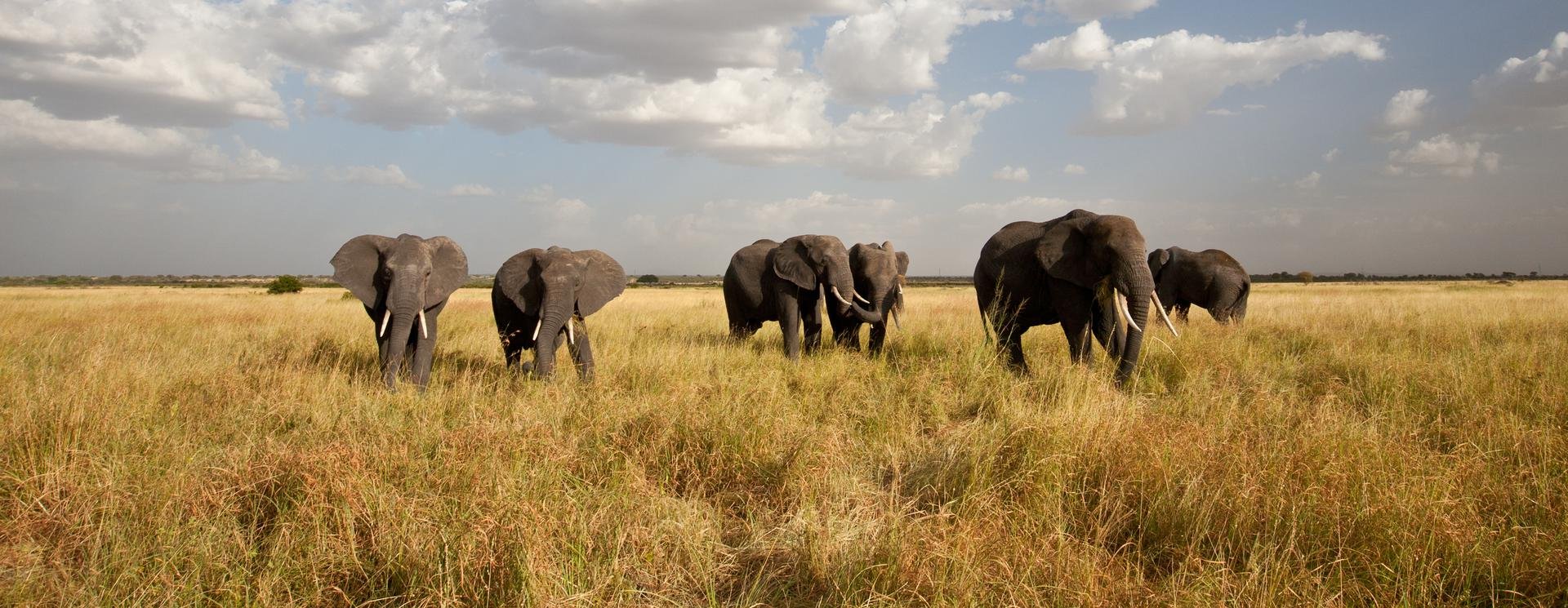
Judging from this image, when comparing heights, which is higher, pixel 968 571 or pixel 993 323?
pixel 993 323

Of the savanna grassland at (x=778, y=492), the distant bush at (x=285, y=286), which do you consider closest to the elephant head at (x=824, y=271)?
the savanna grassland at (x=778, y=492)

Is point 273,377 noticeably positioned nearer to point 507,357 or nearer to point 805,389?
point 507,357

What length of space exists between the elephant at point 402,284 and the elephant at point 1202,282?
13730 mm

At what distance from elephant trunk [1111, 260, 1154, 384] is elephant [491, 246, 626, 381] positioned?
6.16 m

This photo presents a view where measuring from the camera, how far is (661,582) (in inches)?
147

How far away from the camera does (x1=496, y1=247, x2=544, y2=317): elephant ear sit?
1007 cm

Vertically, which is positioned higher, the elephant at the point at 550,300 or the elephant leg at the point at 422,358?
the elephant at the point at 550,300

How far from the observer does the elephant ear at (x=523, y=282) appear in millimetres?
10070

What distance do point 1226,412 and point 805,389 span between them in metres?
4.01

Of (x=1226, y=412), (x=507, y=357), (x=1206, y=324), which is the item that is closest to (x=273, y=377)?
(x=507, y=357)

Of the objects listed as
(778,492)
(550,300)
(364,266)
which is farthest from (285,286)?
(778,492)

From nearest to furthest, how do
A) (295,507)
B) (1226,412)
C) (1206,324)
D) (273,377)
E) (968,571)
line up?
(968,571) < (295,507) < (1226,412) < (273,377) < (1206,324)

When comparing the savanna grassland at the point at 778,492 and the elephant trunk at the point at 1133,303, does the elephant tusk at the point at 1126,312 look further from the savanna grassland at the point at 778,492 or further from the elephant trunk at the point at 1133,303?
the savanna grassland at the point at 778,492

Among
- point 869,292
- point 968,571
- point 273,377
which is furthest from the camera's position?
point 869,292
